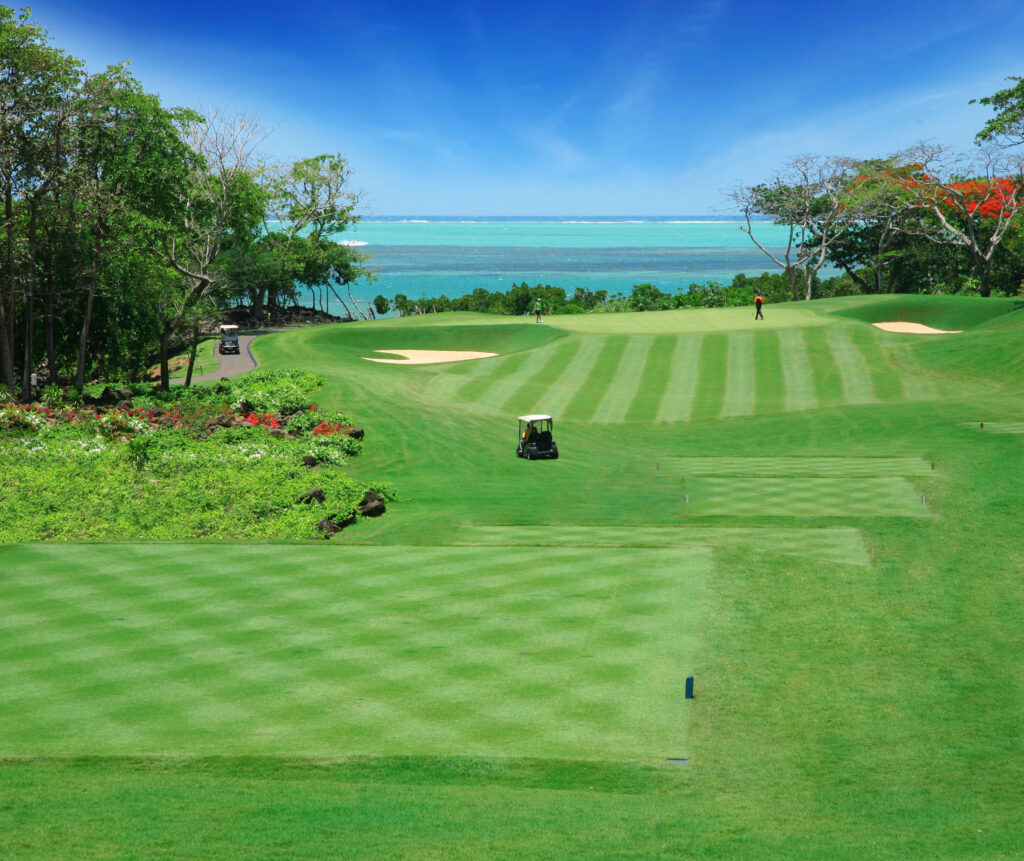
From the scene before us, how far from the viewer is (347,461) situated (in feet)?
115

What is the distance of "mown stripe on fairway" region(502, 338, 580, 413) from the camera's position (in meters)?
44.3

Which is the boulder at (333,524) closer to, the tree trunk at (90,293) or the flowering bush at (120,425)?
the flowering bush at (120,425)

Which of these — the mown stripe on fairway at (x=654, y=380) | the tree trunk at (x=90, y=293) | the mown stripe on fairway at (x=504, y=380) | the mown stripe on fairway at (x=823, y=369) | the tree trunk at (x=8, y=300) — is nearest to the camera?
the tree trunk at (x=8, y=300)

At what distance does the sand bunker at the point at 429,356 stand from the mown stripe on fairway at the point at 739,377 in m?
14.7

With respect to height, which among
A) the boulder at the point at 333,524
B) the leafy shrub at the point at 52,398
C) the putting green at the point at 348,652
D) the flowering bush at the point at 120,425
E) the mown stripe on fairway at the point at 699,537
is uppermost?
the leafy shrub at the point at 52,398

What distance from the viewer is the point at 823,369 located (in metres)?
49.5

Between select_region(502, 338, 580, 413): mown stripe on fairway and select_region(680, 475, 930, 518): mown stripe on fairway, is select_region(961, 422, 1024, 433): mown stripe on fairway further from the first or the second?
select_region(502, 338, 580, 413): mown stripe on fairway

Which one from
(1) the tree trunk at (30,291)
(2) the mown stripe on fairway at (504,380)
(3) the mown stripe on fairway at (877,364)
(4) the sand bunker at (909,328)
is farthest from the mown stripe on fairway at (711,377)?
Result: (1) the tree trunk at (30,291)

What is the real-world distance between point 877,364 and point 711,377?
9.78 m

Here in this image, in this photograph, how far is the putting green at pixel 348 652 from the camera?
39.7 ft

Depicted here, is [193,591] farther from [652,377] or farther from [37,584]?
[652,377]

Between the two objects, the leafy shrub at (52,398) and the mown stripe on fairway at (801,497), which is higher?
the leafy shrub at (52,398)

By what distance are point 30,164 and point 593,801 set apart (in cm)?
4012

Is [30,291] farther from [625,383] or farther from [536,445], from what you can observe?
[625,383]
